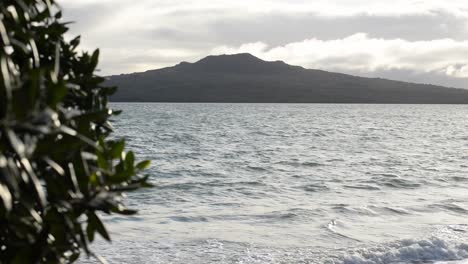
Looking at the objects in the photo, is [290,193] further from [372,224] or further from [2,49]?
[2,49]

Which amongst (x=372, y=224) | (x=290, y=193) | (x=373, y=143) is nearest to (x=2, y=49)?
(x=372, y=224)

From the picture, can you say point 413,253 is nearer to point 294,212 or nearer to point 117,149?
point 294,212

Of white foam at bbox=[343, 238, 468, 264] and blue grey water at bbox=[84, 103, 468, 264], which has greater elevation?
white foam at bbox=[343, 238, 468, 264]

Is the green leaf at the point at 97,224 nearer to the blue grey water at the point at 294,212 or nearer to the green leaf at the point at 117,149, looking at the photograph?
the green leaf at the point at 117,149

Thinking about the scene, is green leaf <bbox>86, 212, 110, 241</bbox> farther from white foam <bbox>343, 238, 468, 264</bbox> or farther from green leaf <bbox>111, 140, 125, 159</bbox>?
white foam <bbox>343, 238, 468, 264</bbox>

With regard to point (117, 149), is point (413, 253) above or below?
below

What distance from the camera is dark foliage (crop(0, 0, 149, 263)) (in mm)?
1756

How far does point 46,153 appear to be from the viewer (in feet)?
6.70

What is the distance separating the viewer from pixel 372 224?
15922mm

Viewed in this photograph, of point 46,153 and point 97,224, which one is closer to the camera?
point 46,153

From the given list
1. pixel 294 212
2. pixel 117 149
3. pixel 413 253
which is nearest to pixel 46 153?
pixel 117 149

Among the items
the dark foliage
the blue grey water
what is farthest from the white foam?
the dark foliage

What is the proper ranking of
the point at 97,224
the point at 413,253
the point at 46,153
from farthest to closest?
the point at 413,253 → the point at 97,224 → the point at 46,153

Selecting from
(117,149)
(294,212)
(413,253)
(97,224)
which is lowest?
(294,212)
